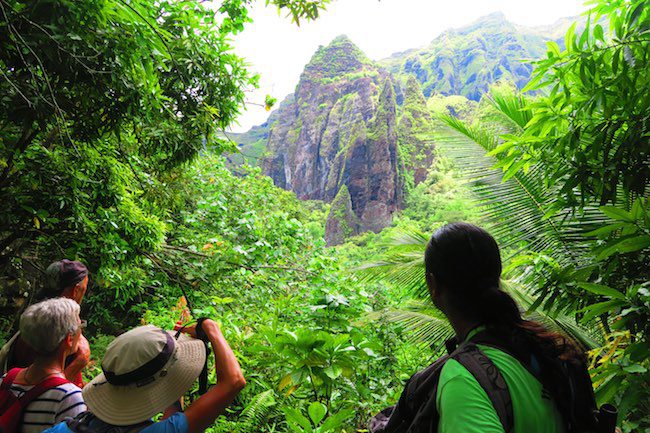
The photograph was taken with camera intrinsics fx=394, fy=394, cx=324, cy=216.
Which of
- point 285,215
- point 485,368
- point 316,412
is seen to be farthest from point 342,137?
point 485,368

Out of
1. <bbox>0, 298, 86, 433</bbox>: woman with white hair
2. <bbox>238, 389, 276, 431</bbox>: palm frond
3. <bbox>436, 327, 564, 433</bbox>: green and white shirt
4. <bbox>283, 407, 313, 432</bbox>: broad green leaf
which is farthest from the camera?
<bbox>238, 389, 276, 431</bbox>: palm frond

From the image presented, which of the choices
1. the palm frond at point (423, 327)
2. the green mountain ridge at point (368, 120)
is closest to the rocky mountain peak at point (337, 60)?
the green mountain ridge at point (368, 120)

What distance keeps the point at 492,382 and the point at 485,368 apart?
3 centimetres

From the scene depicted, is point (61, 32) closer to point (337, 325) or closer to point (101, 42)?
point (101, 42)

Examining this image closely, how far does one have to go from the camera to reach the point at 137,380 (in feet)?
3.98

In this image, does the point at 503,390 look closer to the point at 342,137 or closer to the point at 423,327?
the point at 423,327

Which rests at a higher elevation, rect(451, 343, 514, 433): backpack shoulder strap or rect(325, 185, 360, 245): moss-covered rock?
rect(451, 343, 514, 433): backpack shoulder strap

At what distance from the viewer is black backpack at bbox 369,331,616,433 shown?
0.85 m

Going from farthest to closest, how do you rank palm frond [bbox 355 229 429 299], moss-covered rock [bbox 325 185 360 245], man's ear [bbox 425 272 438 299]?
moss-covered rock [bbox 325 185 360 245], palm frond [bbox 355 229 429 299], man's ear [bbox 425 272 438 299]

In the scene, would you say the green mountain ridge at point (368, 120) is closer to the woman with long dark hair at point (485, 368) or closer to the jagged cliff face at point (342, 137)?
the jagged cliff face at point (342, 137)

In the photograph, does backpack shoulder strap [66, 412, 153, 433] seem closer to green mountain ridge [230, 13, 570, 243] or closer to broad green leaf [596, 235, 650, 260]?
broad green leaf [596, 235, 650, 260]

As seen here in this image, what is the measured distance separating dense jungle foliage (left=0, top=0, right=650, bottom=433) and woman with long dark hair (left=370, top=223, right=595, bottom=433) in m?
0.54

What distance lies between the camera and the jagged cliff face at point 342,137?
162 feet

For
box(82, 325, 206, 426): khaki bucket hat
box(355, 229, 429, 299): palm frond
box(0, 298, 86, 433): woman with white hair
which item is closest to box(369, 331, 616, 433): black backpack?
box(82, 325, 206, 426): khaki bucket hat
